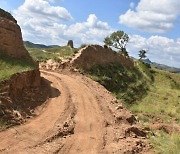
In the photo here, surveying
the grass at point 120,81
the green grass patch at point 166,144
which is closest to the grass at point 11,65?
the green grass patch at point 166,144

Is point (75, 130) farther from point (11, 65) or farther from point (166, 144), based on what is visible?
point (11, 65)

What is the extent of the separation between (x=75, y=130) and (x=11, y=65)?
5.50 m

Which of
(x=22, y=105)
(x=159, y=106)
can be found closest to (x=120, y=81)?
(x=159, y=106)

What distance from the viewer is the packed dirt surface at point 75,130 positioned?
1317 centimetres

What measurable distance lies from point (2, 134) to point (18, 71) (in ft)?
17.2

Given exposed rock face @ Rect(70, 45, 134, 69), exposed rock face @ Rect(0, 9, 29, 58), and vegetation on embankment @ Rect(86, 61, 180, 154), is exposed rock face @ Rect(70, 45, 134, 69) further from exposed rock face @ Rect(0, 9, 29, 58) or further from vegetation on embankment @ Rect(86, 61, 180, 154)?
exposed rock face @ Rect(0, 9, 29, 58)

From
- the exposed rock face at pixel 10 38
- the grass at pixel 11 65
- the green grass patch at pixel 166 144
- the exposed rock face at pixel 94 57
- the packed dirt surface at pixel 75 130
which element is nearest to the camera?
the packed dirt surface at pixel 75 130

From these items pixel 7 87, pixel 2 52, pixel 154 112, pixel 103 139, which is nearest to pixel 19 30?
pixel 2 52

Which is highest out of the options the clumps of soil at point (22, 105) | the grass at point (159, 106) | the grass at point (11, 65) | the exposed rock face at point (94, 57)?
the exposed rock face at point (94, 57)

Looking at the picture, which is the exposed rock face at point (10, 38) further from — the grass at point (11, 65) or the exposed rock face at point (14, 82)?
the grass at point (11, 65)

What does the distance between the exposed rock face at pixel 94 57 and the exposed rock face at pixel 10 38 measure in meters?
10.9

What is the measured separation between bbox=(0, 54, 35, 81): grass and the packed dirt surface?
89.6 inches

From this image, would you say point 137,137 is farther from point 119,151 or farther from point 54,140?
point 54,140

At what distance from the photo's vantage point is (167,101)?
36.4 meters
